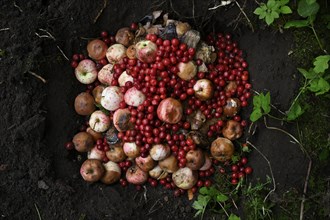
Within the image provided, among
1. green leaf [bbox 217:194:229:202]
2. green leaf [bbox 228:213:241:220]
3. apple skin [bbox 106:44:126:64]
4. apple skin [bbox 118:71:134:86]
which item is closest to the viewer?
green leaf [bbox 228:213:241:220]

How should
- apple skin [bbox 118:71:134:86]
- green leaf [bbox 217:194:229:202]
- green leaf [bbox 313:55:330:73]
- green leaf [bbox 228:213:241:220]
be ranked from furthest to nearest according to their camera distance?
apple skin [bbox 118:71:134:86]
green leaf [bbox 217:194:229:202]
green leaf [bbox 228:213:241:220]
green leaf [bbox 313:55:330:73]

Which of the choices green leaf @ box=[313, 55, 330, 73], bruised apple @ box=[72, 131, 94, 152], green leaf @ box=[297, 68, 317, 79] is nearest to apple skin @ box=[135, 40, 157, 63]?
bruised apple @ box=[72, 131, 94, 152]

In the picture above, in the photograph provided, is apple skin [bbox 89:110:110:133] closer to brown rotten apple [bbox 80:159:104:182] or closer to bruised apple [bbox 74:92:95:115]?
bruised apple [bbox 74:92:95:115]

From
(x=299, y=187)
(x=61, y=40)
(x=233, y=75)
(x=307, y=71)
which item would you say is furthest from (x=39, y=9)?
(x=299, y=187)

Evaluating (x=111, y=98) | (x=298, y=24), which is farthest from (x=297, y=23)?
(x=111, y=98)

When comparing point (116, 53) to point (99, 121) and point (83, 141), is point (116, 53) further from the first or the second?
point (83, 141)
